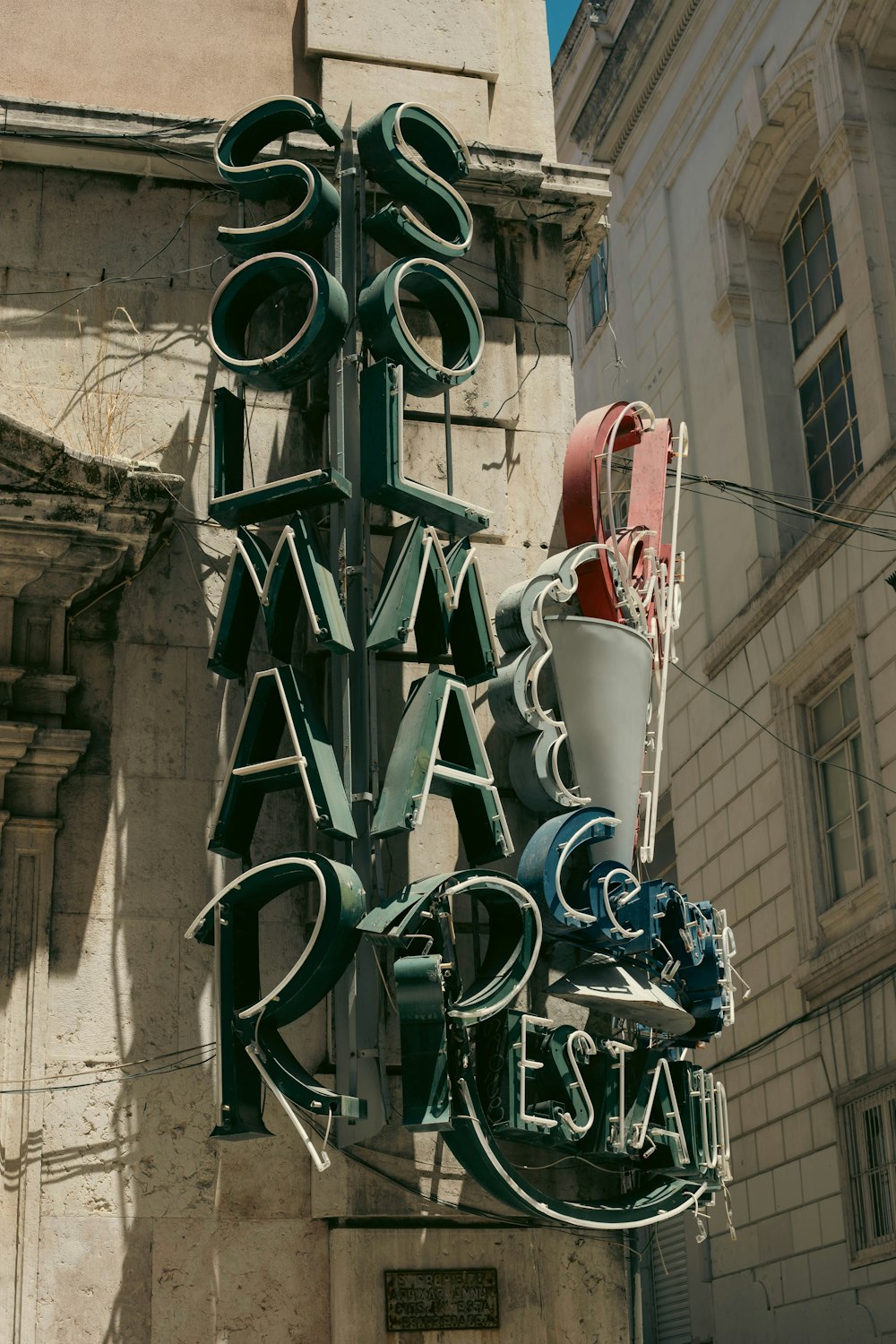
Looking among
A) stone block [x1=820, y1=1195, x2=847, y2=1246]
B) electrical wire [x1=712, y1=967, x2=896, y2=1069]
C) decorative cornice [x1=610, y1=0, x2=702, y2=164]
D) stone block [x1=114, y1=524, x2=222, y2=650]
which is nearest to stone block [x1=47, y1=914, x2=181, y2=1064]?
stone block [x1=114, y1=524, x2=222, y2=650]

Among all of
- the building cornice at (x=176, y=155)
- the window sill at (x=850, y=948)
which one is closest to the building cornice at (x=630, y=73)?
the window sill at (x=850, y=948)

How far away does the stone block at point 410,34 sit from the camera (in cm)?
1219

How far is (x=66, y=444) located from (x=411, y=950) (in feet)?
11.8

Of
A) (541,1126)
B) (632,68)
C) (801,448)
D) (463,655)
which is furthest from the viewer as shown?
(632,68)

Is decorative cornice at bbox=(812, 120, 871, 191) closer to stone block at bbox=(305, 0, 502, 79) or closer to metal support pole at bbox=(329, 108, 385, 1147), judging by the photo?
stone block at bbox=(305, 0, 502, 79)

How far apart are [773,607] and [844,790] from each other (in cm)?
309

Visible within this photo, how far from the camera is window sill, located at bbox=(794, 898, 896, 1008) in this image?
Answer: 19.7 m

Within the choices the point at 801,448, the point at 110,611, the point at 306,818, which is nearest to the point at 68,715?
the point at 110,611

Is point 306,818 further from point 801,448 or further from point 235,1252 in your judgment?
point 801,448

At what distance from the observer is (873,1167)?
20.1 meters

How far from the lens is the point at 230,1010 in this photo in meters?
8.95

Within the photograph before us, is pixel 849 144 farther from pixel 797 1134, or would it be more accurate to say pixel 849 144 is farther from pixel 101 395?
pixel 101 395

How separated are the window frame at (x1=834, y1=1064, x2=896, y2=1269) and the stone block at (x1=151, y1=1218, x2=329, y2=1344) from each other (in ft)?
38.4

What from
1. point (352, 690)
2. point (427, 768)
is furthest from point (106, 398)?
point (427, 768)
